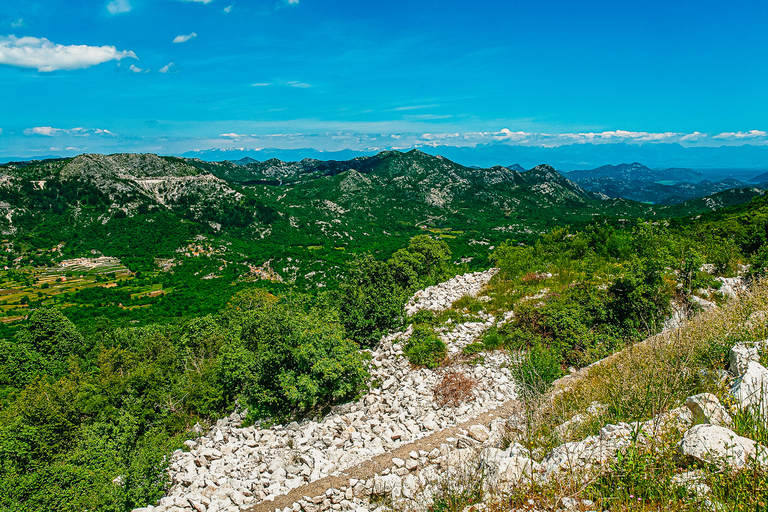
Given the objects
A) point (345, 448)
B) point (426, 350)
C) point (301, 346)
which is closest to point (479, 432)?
point (345, 448)

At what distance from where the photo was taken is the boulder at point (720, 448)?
3625mm

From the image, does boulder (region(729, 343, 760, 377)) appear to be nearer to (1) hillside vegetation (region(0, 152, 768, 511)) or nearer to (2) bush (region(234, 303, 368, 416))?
(1) hillside vegetation (region(0, 152, 768, 511))

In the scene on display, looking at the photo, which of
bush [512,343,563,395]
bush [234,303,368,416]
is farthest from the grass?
bush [234,303,368,416]

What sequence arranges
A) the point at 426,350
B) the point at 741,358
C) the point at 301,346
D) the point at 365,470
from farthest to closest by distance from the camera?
the point at 426,350, the point at 301,346, the point at 365,470, the point at 741,358

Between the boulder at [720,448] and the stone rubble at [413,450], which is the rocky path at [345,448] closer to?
the stone rubble at [413,450]

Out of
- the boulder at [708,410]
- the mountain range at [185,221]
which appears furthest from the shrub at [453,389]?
the mountain range at [185,221]


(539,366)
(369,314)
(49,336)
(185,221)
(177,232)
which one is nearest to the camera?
(539,366)

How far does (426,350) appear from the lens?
13242mm

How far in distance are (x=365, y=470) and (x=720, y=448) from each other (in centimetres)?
653

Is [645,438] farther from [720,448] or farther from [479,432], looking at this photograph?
[479,432]

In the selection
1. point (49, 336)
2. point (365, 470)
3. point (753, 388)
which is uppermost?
point (753, 388)

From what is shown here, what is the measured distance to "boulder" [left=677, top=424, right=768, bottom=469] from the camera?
362 centimetres

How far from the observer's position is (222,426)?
12078mm

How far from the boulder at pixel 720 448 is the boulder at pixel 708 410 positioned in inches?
27.1
